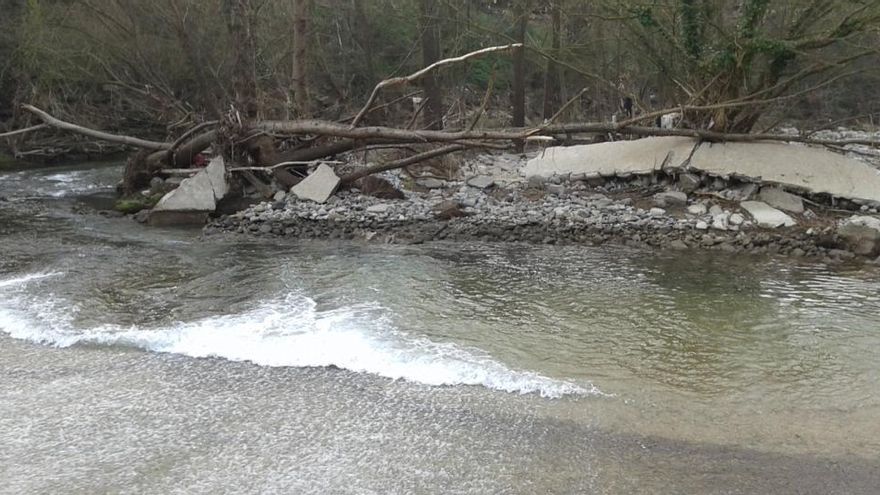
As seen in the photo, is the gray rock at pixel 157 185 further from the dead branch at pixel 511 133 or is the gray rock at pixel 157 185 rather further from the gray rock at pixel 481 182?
the gray rock at pixel 481 182

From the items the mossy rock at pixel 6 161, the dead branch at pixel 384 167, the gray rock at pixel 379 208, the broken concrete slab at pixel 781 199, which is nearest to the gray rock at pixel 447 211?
the gray rock at pixel 379 208

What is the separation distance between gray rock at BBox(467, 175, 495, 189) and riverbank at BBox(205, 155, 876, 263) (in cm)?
4

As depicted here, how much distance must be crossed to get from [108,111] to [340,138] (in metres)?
9.81

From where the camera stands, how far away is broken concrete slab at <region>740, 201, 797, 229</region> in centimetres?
1009

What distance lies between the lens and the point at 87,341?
589 cm

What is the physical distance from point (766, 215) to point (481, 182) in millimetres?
4609

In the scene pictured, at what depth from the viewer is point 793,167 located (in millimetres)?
10953

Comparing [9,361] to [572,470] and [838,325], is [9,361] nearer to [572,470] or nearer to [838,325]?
[572,470]

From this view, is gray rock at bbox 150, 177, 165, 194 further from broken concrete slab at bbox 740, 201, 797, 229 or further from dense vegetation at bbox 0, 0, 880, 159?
broken concrete slab at bbox 740, 201, 797, 229

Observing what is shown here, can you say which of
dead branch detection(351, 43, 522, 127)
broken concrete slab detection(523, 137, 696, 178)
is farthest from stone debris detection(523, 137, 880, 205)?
dead branch detection(351, 43, 522, 127)

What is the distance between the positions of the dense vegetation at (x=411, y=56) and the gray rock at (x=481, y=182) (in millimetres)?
2850

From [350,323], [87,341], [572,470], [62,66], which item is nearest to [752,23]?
[350,323]

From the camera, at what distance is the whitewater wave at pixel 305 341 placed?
524 centimetres

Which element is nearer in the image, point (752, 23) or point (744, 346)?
point (744, 346)
